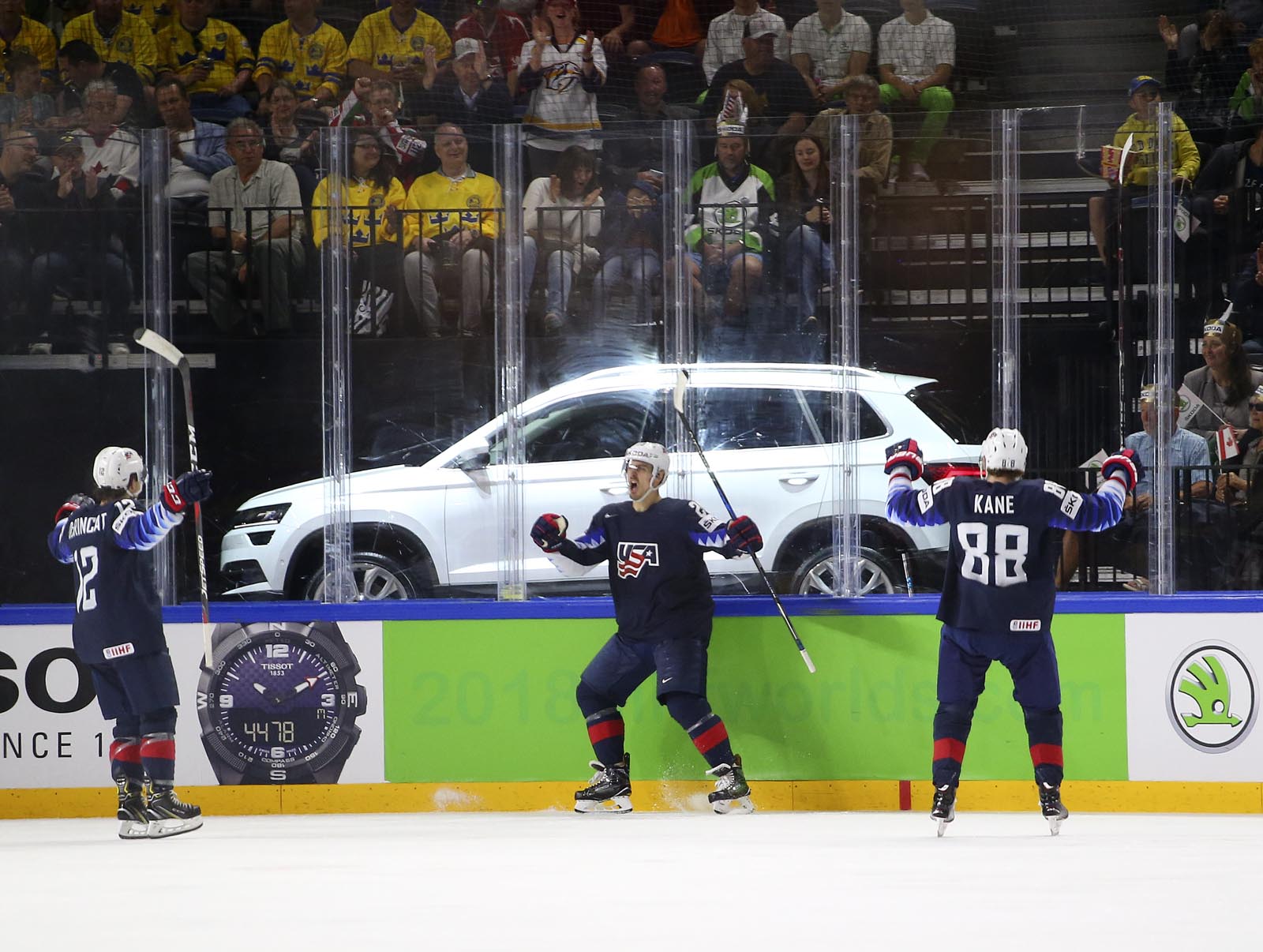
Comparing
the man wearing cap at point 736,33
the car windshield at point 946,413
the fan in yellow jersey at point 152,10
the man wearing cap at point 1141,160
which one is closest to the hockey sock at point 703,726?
the car windshield at point 946,413

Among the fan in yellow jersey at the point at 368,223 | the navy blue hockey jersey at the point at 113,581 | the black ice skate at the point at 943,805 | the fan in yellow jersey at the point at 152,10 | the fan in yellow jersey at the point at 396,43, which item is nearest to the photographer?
the black ice skate at the point at 943,805

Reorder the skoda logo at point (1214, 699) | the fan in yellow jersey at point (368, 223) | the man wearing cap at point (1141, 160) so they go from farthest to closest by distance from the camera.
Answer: the fan in yellow jersey at point (368, 223), the man wearing cap at point (1141, 160), the skoda logo at point (1214, 699)

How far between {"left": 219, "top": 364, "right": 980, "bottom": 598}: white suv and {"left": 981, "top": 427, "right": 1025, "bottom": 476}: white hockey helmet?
2.85ft

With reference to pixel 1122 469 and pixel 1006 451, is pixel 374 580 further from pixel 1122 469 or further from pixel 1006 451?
pixel 1122 469

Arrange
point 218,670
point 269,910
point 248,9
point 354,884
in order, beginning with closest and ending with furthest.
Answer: point 269,910 → point 354,884 → point 218,670 → point 248,9

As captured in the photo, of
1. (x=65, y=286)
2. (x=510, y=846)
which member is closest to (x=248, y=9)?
(x=65, y=286)

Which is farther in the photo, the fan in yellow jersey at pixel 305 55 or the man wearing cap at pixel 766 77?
the fan in yellow jersey at pixel 305 55

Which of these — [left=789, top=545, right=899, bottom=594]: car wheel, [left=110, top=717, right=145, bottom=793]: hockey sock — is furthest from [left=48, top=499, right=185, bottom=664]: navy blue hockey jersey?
[left=789, top=545, right=899, bottom=594]: car wheel

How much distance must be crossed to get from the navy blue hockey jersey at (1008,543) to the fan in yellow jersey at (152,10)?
18.4ft

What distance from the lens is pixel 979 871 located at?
14.7ft

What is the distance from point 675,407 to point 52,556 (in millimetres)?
2585

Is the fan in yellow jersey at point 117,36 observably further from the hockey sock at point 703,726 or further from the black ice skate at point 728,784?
the black ice skate at point 728,784

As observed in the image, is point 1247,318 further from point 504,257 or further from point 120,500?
Result: point 120,500

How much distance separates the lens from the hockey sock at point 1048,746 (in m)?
5.33
